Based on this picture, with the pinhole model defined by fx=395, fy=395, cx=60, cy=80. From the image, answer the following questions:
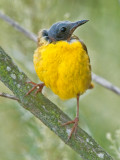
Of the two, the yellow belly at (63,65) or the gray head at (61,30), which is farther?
the gray head at (61,30)

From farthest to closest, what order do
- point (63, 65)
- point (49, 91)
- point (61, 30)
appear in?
point (49, 91)
point (61, 30)
point (63, 65)

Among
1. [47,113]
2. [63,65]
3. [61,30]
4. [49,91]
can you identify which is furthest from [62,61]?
[49,91]

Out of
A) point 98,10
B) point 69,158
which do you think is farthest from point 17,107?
point 98,10

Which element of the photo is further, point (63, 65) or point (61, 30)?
point (61, 30)

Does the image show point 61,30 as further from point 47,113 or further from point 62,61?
point 47,113

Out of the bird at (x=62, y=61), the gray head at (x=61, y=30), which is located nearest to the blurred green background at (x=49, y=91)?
the bird at (x=62, y=61)

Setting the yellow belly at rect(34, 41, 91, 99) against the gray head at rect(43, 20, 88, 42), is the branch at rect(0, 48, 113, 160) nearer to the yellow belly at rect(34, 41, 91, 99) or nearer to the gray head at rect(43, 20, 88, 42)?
the yellow belly at rect(34, 41, 91, 99)

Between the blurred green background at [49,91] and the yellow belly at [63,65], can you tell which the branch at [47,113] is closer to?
the yellow belly at [63,65]

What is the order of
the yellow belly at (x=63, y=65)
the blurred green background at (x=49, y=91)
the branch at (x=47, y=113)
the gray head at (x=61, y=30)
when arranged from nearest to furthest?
the branch at (x=47, y=113)
the yellow belly at (x=63, y=65)
the gray head at (x=61, y=30)
the blurred green background at (x=49, y=91)
